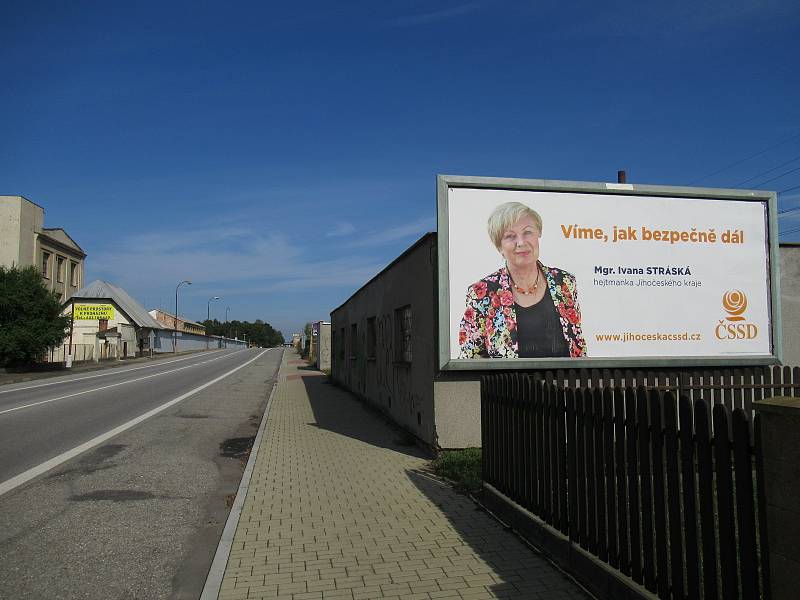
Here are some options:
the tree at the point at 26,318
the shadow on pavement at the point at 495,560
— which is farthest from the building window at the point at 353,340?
the tree at the point at 26,318

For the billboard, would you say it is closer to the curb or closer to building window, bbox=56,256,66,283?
the curb

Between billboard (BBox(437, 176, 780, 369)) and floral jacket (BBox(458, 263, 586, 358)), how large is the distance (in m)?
0.02

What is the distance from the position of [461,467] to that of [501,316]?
2.36 metres

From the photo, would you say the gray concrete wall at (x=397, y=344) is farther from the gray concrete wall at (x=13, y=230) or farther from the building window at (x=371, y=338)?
the gray concrete wall at (x=13, y=230)

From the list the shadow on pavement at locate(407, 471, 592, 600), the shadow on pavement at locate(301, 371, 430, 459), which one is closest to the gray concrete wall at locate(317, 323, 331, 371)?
the shadow on pavement at locate(301, 371, 430, 459)

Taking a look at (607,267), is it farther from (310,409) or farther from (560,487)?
(310,409)

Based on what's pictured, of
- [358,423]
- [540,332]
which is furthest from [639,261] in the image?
[358,423]

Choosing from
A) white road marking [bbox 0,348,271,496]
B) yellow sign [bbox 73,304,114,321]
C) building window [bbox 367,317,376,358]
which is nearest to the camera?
white road marking [bbox 0,348,271,496]

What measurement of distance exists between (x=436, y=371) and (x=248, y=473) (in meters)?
2.95

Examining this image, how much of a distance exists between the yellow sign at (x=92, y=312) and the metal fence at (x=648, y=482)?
214 feet

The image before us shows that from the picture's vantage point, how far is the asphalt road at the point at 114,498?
459 centimetres

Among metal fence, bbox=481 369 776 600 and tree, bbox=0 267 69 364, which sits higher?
tree, bbox=0 267 69 364

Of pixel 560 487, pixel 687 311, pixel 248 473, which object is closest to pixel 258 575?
pixel 560 487

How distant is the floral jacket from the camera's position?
877 centimetres
